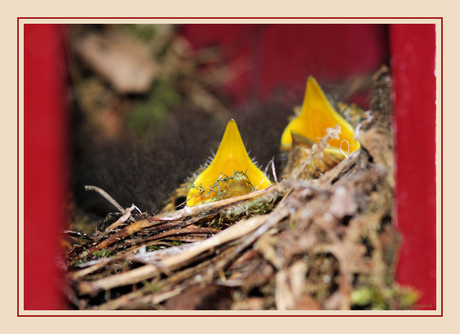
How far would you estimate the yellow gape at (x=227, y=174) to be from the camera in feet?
1.57

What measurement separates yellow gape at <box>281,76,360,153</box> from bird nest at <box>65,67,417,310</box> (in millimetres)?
136

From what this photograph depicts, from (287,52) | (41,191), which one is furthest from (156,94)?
(41,191)

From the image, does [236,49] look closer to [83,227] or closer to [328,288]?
[83,227]

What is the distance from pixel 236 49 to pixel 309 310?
1245 mm

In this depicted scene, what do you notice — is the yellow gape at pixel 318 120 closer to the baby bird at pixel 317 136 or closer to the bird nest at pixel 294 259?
the baby bird at pixel 317 136

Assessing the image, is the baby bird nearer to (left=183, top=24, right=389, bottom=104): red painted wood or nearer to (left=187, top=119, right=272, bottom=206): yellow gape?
Result: (left=187, top=119, right=272, bottom=206): yellow gape

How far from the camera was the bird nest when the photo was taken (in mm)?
325

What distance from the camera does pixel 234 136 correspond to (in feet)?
1.58

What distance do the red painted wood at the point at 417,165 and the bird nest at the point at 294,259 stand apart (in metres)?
0.01

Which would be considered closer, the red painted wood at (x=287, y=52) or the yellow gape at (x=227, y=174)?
the yellow gape at (x=227, y=174)

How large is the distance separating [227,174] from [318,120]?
153mm

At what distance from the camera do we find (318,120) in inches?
21.9

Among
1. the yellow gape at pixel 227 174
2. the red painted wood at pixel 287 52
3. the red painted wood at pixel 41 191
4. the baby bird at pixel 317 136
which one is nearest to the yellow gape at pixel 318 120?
the baby bird at pixel 317 136

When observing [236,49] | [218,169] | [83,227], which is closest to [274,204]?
[218,169]
